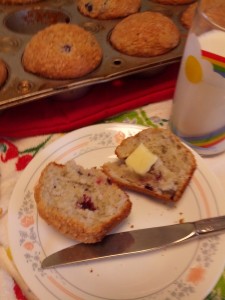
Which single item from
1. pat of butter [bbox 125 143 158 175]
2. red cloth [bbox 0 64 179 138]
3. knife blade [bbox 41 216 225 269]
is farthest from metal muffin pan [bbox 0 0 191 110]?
knife blade [bbox 41 216 225 269]

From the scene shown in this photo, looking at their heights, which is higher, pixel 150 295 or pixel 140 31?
pixel 140 31

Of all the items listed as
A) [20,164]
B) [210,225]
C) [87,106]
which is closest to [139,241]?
[210,225]

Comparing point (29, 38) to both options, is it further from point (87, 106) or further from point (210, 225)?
point (210, 225)

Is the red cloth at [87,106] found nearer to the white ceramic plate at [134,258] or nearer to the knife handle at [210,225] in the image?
the white ceramic plate at [134,258]

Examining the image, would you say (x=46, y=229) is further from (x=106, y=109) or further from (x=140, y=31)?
(x=140, y=31)

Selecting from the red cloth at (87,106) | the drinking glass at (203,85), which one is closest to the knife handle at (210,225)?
the drinking glass at (203,85)

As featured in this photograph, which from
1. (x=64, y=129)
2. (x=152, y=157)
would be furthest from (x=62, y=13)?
(x=152, y=157)

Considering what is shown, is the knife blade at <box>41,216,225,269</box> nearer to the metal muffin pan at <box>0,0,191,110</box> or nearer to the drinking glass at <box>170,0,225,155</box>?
the drinking glass at <box>170,0,225,155</box>
